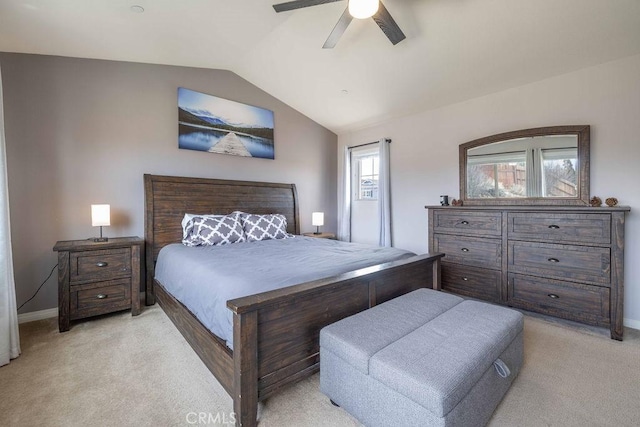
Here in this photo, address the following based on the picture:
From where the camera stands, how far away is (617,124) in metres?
2.76

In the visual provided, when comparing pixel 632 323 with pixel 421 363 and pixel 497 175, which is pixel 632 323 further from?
pixel 421 363

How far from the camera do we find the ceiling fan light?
199 centimetres

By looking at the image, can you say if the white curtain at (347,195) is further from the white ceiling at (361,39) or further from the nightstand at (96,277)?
the nightstand at (96,277)

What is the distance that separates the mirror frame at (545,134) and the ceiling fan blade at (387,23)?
197cm

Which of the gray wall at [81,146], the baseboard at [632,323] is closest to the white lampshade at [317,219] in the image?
the gray wall at [81,146]

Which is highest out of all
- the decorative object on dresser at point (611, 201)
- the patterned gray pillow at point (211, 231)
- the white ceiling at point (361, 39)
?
the white ceiling at point (361, 39)

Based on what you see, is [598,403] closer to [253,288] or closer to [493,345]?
[493,345]

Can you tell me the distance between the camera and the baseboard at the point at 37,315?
283 cm

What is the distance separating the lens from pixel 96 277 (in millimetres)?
2799

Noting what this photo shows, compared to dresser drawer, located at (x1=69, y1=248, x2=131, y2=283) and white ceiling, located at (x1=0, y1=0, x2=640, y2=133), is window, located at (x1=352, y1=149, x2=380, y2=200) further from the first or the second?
dresser drawer, located at (x1=69, y1=248, x2=131, y2=283)

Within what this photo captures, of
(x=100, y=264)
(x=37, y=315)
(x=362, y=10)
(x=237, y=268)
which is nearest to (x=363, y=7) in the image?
(x=362, y=10)

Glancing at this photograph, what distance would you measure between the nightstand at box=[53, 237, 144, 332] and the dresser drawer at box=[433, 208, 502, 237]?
3.44m

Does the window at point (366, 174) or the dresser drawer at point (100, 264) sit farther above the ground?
the window at point (366, 174)

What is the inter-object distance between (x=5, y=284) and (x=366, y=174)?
15.0ft
